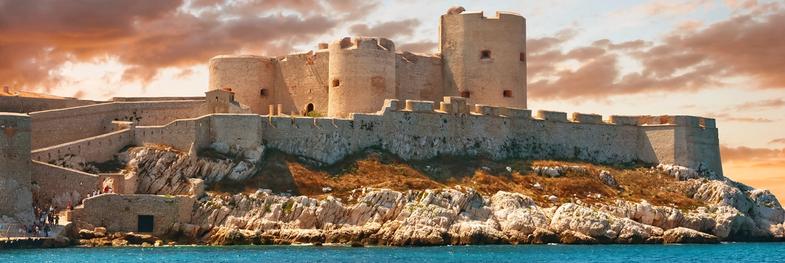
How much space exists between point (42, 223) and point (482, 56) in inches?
1072

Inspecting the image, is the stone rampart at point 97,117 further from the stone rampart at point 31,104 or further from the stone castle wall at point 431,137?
the stone castle wall at point 431,137

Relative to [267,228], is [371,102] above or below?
above

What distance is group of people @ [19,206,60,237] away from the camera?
64875mm

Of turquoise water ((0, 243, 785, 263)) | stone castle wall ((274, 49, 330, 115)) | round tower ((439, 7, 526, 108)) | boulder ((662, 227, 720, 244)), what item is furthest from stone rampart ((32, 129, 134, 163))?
boulder ((662, 227, 720, 244))

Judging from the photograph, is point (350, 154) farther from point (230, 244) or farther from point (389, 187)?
point (230, 244)

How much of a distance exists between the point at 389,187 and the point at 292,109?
12.4 meters

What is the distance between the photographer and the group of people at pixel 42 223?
6488 cm

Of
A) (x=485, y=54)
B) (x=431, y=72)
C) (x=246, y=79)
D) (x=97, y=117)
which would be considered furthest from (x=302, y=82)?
(x=97, y=117)

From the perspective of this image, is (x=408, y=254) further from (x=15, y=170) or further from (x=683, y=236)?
(x=15, y=170)

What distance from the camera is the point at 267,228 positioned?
68062mm

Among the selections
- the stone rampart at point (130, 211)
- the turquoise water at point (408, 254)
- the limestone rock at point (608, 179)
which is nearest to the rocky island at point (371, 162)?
the stone rampart at point (130, 211)

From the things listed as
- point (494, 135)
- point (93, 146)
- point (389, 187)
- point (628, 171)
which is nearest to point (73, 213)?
point (93, 146)

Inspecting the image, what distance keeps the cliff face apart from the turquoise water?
100 centimetres

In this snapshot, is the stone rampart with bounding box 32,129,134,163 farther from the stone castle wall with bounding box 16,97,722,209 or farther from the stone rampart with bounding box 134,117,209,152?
the stone rampart with bounding box 134,117,209,152
